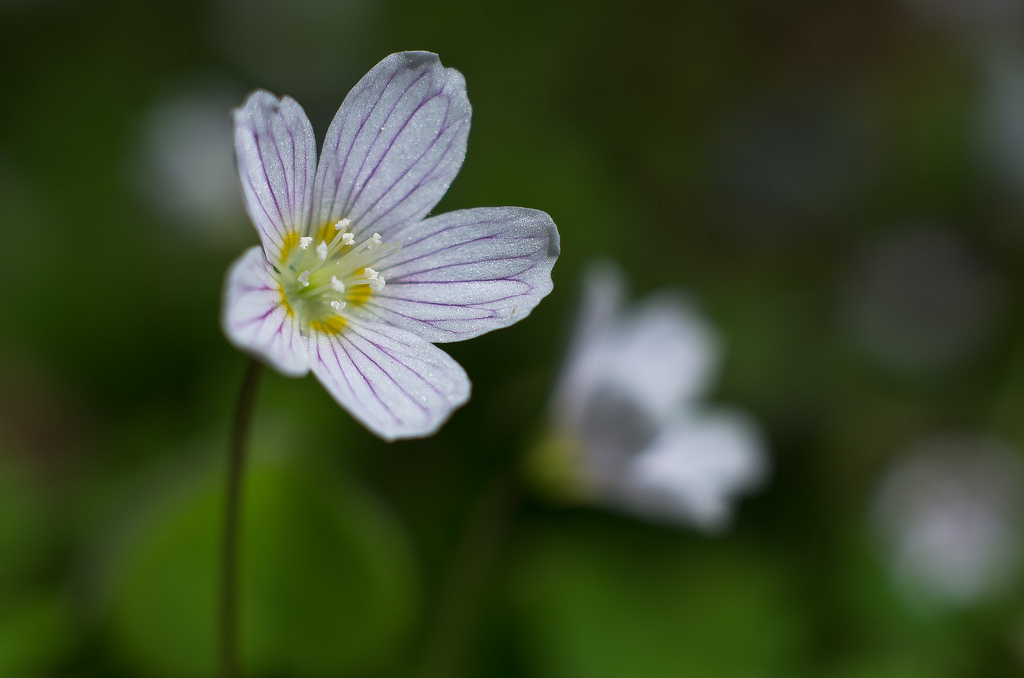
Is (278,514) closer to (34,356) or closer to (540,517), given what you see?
(540,517)

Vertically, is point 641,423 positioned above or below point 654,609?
above

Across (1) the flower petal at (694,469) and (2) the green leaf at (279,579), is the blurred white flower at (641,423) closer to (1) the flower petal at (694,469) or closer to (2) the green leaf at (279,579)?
(1) the flower petal at (694,469)

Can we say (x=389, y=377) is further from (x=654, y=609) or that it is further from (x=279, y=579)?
(x=654, y=609)

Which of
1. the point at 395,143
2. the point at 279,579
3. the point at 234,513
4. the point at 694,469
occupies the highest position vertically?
the point at 395,143

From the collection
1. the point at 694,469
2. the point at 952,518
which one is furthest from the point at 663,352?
the point at 952,518

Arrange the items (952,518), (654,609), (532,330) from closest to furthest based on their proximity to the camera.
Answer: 1. (654,609)
2. (952,518)
3. (532,330)

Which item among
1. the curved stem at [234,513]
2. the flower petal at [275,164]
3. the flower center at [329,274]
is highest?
the flower petal at [275,164]

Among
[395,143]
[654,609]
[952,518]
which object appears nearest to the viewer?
[395,143]

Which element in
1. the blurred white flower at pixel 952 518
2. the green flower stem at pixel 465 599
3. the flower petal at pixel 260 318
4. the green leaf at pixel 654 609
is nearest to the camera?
the flower petal at pixel 260 318

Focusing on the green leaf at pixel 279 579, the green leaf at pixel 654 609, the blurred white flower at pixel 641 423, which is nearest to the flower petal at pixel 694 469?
the blurred white flower at pixel 641 423
